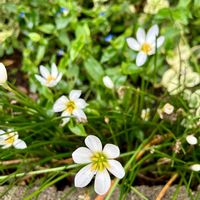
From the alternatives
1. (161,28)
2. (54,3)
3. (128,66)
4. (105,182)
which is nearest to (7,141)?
(105,182)

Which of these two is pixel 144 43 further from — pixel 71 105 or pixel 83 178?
pixel 83 178

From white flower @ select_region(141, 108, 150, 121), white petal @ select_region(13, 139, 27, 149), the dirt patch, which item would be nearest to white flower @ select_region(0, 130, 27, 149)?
white petal @ select_region(13, 139, 27, 149)

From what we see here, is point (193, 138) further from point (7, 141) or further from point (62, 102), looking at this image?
point (7, 141)

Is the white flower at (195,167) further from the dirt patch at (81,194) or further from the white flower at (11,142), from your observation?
the white flower at (11,142)

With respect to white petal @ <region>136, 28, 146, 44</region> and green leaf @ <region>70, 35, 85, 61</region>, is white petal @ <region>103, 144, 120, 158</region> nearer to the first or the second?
white petal @ <region>136, 28, 146, 44</region>

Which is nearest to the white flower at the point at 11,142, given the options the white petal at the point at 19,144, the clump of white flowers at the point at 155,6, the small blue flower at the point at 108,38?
the white petal at the point at 19,144
